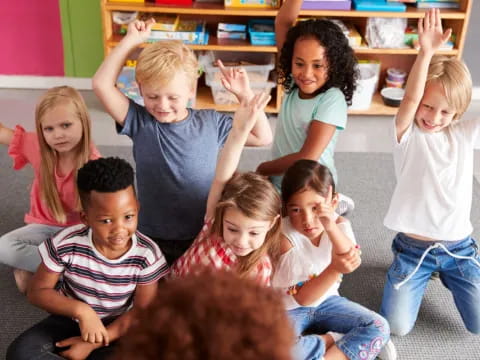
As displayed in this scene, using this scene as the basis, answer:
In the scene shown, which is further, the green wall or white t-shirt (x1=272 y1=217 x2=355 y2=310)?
the green wall

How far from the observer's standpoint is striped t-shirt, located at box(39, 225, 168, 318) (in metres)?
1.42

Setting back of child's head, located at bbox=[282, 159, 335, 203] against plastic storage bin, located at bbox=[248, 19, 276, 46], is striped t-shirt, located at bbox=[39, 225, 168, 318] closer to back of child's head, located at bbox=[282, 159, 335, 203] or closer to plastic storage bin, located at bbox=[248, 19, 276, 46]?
back of child's head, located at bbox=[282, 159, 335, 203]

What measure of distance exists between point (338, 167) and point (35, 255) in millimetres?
1324

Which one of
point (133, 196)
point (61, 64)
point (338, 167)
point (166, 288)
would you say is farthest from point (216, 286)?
point (61, 64)

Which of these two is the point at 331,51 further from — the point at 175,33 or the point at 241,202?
the point at 175,33

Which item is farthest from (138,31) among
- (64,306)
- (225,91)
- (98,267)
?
(225,91)

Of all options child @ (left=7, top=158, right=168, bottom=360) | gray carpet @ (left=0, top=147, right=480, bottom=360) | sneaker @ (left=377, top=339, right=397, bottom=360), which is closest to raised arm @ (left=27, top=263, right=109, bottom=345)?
child @ (left=7, top=158, right=168, bottom=360)

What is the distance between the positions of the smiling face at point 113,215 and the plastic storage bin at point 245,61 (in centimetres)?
153

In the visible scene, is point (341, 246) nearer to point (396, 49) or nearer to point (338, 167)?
point (338, 167)

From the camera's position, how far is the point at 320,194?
1471 mm

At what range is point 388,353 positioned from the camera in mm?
1592

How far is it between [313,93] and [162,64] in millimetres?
487

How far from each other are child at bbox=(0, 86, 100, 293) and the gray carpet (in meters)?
0.14

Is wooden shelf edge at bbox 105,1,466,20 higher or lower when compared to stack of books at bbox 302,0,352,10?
lower
